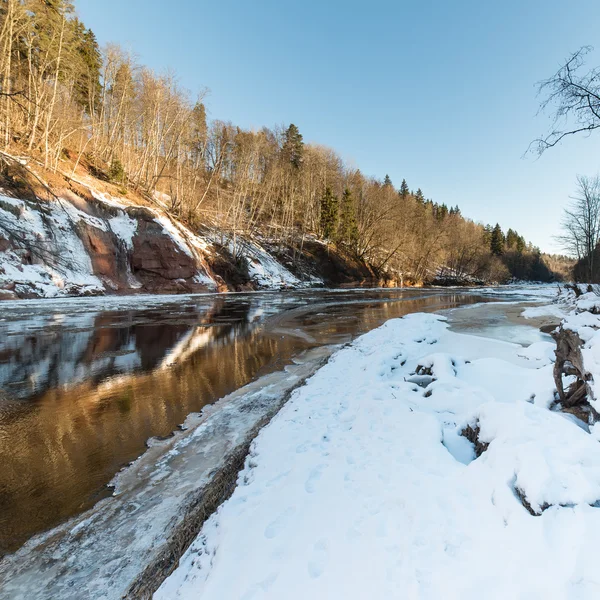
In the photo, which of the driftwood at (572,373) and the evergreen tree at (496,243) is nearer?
the driftwood at (572,373)

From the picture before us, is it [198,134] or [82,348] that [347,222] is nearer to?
[198,134]

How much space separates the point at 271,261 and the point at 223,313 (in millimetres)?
25624

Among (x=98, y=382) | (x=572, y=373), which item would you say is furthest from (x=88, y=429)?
(x=572, y=373)

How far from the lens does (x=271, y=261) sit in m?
42.4

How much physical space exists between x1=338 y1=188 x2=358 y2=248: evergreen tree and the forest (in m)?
0.18

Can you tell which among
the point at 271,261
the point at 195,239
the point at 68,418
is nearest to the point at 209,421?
the point at 68,418

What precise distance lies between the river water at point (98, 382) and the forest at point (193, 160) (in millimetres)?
9123

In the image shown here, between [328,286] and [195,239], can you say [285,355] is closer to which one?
[195,239]

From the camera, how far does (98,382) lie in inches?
265

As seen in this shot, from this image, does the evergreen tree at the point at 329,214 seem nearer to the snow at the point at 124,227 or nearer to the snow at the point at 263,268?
the snow at the point at 263,268

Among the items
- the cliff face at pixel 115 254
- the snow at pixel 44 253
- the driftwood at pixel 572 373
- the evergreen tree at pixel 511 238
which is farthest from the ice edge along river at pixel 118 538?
the evergreen tree at pixel 511 238

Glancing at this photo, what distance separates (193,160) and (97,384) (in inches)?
1924

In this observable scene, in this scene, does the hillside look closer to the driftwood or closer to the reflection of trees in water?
the reflection of trees in water

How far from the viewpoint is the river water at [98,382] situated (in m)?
3.58
